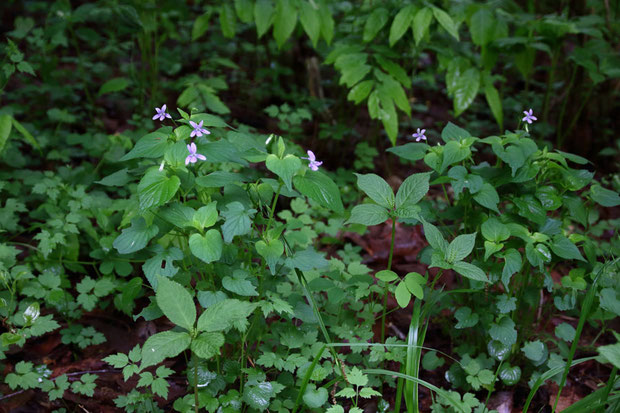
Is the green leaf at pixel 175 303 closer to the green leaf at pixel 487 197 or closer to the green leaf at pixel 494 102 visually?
the green leaf at pixel 487 197

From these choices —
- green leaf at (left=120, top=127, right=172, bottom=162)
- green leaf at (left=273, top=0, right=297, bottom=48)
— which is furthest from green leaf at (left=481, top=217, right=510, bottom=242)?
green leaf at (left=273, top=0, right=297, bottom=48)

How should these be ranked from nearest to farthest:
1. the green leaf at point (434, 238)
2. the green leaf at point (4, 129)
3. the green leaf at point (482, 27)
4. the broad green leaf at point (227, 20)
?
the green leaf at point (434, 238)
the green leaf at point (4, 129)
the green leaf at point (482, 27)
the broad green leaf at point (227, 20)

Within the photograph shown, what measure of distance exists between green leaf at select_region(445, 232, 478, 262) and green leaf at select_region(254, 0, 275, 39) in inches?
60.6

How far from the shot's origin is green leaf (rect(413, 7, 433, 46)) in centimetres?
241

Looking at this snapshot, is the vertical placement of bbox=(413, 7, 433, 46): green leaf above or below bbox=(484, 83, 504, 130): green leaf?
above

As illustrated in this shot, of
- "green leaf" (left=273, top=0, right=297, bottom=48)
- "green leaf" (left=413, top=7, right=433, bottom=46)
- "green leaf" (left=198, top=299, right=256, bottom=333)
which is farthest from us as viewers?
"green leaf" (left=273, top=0, right=297, bottom=48)

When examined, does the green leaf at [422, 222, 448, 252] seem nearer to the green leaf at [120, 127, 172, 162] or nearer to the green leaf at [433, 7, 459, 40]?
the green leaf at [120, 127, 172, 162]

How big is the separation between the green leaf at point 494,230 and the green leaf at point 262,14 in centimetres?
151

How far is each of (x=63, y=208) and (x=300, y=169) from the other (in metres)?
1.37

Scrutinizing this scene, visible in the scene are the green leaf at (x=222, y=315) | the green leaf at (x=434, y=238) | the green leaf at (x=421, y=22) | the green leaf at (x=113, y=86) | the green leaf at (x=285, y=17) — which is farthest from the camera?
the green leaf at (x=113, y=86)

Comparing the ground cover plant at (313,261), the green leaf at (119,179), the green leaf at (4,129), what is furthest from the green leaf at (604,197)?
the green leaf at (4,129)

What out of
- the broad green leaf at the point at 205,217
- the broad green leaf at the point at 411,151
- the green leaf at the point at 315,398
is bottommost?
the green leaf at the point at 315,398

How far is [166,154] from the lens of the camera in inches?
55.4

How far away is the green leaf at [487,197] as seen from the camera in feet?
5.37
